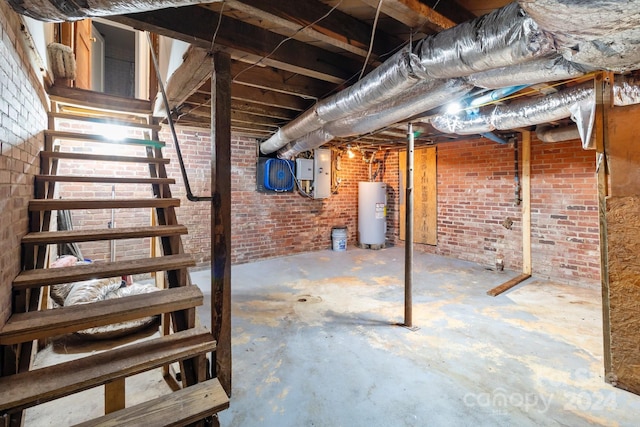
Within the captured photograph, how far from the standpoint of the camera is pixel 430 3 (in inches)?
65.9

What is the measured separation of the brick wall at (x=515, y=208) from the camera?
3.84 metres

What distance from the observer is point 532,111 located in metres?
2.84

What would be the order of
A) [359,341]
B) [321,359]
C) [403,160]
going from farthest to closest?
1. [403,160]
2. [359,341]
3. [321,359]

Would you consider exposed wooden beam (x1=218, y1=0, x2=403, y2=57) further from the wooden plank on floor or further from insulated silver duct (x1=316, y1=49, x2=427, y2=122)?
the wooden plank on floor

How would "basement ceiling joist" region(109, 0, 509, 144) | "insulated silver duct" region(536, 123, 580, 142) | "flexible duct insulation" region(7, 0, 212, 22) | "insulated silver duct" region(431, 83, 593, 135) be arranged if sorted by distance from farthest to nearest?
"insulated silver duct" region(536, 123, 580, 142), "insulated silver duct" region(431, 83, 593, 135), "basement ceiling joist" region(109, 0, 509, 144), "flexible duct insulation" region(7, 0, 212, 22)

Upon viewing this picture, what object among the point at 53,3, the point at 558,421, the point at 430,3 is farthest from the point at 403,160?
the point at 53,3

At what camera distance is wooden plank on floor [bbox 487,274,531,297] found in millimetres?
3536

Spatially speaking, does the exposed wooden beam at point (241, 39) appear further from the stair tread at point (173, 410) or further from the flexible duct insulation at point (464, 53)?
the stair tread at point (173, 410)

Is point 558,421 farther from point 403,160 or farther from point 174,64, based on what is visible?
point 403,160

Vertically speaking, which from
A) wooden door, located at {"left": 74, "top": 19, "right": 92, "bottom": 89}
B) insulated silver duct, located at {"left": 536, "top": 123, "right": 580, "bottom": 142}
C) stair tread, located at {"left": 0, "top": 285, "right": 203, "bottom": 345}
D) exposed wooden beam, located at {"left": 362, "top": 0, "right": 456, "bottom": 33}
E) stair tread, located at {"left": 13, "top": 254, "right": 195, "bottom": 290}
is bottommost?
stair tread, located at {"left": 0, "top": 285, "right": 203, "bottom": 345}

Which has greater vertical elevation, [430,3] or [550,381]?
[430,3]

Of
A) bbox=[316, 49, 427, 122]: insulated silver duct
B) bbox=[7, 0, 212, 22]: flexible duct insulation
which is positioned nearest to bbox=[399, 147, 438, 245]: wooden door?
bbox=[316, 49, 427, 122]: insulated silver duct

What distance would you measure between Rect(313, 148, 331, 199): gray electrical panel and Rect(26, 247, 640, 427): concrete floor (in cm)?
224

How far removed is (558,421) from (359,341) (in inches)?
50.5
